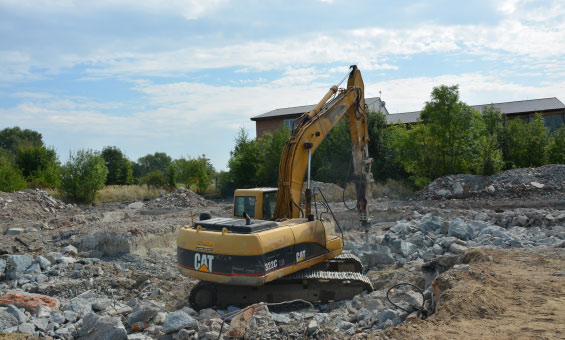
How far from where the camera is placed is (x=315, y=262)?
792cm

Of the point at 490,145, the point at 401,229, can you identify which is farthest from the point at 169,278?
Answer: the point at 490,145

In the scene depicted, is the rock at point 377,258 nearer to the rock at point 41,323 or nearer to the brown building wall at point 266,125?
the rock at point 41,323

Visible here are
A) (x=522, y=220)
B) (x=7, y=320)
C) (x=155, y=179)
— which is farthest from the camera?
(x=155, y=179)

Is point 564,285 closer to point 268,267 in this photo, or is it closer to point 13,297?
point 268,267

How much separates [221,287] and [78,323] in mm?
2329

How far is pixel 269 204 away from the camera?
8.54m

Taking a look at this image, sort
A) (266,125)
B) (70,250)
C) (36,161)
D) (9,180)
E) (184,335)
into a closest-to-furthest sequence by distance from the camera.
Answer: (184,335), (70,250), (9,180), (36,161), (266,125)

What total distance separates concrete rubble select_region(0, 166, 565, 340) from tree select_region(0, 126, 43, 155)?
50285 millimetres

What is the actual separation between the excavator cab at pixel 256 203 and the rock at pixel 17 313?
3851 mm

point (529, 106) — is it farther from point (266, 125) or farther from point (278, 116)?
point (266, 125)

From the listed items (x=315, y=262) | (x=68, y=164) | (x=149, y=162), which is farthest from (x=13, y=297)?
(x=149, y=162)

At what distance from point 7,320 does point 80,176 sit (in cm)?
2384

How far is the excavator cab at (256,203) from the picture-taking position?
838cm

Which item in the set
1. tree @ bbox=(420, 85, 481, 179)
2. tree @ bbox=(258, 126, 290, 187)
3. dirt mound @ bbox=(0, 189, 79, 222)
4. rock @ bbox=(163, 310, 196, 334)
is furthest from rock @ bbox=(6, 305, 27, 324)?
tree @ bbox=(258, 126, 290, 187)
